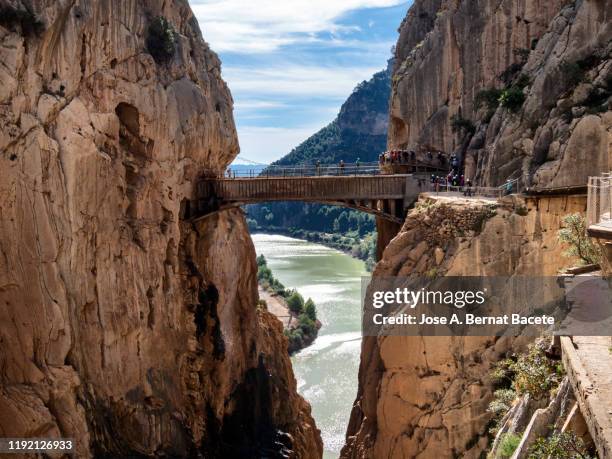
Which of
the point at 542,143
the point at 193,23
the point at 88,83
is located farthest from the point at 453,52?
the point at 88,83

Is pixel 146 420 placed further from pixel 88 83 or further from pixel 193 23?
pixel 193 23

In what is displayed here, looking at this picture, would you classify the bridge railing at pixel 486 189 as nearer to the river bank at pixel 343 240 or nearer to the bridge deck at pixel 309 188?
the bridge deck at pixel 309 188

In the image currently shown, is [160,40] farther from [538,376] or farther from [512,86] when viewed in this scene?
[538,376]

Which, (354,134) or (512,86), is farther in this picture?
(354,134)

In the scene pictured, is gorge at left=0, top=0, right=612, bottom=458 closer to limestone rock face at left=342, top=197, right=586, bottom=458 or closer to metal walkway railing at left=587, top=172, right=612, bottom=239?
limestone rock face at left=342, top=197, right=586, bottom=458

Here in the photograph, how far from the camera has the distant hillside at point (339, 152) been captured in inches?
5743

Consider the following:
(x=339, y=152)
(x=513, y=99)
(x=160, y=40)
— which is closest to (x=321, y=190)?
(x=513, y=99)

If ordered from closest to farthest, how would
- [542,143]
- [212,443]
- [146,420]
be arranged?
[542,143] < [146,420] < [212,443]

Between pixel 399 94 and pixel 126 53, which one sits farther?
pixel 399 94

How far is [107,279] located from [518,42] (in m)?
16.5

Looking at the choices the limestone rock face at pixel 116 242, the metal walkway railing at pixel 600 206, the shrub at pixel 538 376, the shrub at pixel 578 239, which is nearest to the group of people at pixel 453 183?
the shrub at pixel 578 239

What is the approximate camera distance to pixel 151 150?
24.5m

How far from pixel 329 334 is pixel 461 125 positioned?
36.6 m

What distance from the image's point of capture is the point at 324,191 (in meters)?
25.8
